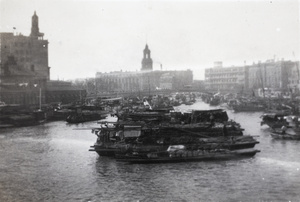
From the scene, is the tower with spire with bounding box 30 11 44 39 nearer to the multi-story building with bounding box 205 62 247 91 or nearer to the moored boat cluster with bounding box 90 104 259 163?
the moored boat cluster with bounding box 90 104 259 163

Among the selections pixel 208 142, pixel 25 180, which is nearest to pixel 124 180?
pixel 25 180

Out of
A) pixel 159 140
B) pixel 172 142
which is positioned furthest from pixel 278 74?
pixel 159 140

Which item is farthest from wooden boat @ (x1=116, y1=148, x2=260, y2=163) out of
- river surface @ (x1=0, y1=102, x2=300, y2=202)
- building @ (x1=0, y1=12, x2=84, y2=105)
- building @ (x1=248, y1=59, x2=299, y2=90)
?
building @ (x1=248, y1=59, x2=299, y2=90)

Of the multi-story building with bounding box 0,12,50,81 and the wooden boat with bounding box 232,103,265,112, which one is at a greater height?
the multi-story building with bounding box 0,12,50,81

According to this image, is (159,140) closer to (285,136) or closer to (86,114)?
(285,136)

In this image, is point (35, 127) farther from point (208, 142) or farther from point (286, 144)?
point (286, 144)

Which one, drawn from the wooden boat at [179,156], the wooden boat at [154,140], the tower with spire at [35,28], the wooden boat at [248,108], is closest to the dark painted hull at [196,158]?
the wooden boat at [179,156]

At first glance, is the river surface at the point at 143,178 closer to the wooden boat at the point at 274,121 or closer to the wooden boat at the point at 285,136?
the wooden boat at the point at 285,136


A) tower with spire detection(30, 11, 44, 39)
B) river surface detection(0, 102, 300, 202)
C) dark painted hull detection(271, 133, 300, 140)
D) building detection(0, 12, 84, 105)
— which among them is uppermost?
tower with spire detection(30, 11, 44, 39)
